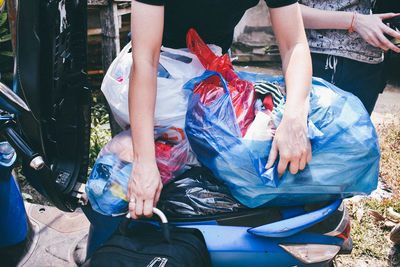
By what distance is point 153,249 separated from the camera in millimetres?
1267

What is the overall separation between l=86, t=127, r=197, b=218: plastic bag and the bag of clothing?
0.17 metres

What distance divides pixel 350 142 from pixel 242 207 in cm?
50

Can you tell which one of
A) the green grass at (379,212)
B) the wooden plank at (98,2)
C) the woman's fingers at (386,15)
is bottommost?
the green grass at (379,212)

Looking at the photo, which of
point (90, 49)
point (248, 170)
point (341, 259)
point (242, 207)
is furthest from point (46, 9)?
point (90, 49)

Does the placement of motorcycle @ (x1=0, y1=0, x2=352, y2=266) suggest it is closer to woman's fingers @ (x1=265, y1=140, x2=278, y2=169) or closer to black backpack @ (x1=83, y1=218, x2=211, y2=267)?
black backpack @ (x1=83, y1=218, x2=211, y2=267)

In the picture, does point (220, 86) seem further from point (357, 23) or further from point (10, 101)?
point (357, 23)

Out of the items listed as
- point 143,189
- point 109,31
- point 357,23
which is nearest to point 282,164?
point 143,189

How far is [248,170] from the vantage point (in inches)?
54.0

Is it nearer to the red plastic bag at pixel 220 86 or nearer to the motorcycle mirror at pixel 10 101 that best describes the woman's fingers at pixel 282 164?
the red plastic bag at pixel 220 86

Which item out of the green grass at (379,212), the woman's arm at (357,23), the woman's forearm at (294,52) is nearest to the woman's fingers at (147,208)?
the woman's forearm at (294,52)

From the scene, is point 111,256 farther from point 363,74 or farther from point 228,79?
point 363,74

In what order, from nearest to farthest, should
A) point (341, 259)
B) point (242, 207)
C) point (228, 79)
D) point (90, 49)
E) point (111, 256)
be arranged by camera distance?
point (111, 256) < point (242, 207) < point (228, 79) < point (341, 259) < point (90, 49)

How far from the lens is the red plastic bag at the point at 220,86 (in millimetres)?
1501

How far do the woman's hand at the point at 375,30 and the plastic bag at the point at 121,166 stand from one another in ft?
3.69
